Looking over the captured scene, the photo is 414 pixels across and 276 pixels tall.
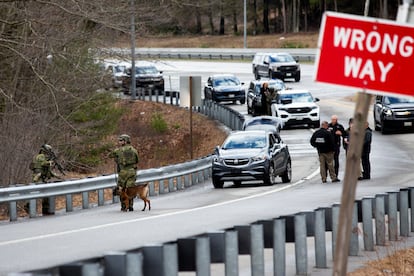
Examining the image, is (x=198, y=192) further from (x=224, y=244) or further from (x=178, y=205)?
(x=224, y=244)

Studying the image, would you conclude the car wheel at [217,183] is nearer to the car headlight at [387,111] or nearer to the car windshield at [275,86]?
the car headlight at [387,111]

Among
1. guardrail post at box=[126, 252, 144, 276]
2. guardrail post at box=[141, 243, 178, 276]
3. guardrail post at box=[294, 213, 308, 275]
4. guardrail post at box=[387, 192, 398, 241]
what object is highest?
guardrail post at box=[126, 252, 144, 276]

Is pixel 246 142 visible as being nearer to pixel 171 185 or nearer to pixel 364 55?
pixel 171 185

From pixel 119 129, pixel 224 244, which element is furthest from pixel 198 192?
pixel 119 129

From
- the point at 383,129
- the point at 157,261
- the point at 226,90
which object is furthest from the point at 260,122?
the point at 157,261

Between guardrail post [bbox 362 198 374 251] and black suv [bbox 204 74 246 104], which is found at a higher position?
guardrail post [bbox 362 198 374 251]

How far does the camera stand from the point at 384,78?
8195 mm

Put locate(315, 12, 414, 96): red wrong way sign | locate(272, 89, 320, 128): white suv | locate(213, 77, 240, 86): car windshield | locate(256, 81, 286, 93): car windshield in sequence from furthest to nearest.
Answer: locate(213, 77, 240, 86): car windshield < locate(256, 81, 286, 93): car windshield < locate(272, 89, 320, 128): white suv < locate(315, 12, 414, 96): red wrong way sign

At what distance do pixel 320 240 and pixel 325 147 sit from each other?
17.9 metres

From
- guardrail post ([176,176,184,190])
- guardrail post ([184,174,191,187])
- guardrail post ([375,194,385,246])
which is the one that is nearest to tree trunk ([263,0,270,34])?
guardrail post ([184,174,191,187])

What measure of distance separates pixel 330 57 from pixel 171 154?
50.4 metres

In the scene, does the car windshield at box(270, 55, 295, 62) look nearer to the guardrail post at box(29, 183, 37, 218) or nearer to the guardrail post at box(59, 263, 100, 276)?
the guardrail post at box(29, 183, 37, 218)

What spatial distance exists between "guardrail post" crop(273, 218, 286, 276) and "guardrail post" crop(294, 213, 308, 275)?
63 cm

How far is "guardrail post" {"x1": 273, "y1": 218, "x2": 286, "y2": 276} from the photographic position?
1330cm
